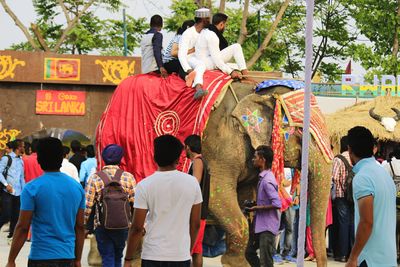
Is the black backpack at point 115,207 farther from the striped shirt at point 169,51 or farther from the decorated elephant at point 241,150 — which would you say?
the striped shirt at point 169,51

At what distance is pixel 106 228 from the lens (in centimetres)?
1159

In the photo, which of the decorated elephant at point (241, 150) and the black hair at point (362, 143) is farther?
the decorated elephant at point (241, 150)

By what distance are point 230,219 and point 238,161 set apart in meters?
0.77

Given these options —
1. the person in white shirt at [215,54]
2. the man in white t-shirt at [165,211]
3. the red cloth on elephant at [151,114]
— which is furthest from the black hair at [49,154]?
the person in white shirt at [215,54]


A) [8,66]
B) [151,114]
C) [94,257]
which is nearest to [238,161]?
[151,114]

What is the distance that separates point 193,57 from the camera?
1458 centimetres

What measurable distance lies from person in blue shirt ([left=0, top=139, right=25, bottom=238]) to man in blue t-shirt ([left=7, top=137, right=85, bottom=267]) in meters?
10.4

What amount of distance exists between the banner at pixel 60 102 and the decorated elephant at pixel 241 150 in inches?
598

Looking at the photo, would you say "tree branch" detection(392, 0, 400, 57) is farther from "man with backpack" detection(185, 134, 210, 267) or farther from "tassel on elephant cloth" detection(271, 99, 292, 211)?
"man with backpack" detection(185, 134, 210, 267)

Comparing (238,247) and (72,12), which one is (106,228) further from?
(72,12)

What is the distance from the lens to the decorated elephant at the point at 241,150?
45.1 feet

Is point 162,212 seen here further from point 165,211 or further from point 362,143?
point 362,143

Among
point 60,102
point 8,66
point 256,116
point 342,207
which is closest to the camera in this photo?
point 256,116

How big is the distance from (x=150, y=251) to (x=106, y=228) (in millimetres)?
3433
